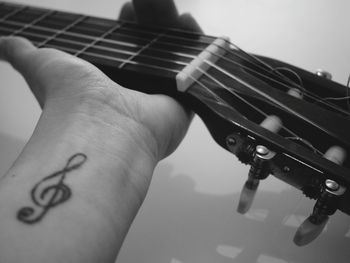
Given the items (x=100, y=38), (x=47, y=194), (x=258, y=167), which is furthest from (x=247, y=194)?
(x=100, y=38)

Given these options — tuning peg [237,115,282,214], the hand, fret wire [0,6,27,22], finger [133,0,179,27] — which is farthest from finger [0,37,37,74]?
tuning peg [237,115,282,214]

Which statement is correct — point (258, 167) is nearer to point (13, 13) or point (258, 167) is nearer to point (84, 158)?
point (84, 158)

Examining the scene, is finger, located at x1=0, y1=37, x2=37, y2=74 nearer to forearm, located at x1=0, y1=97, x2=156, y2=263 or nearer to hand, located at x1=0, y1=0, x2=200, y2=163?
hand, located at x1=0, y1=0, x2=200, y2=163

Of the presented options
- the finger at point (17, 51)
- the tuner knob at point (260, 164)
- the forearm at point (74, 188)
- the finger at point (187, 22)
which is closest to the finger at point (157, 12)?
the finger at point (187, 22)

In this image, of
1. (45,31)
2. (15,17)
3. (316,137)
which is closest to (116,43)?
(45,31)

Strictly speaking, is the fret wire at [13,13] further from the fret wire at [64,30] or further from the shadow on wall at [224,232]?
the shadow on wall at [224,232]

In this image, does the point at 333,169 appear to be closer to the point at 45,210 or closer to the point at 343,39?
the point at 45,210
